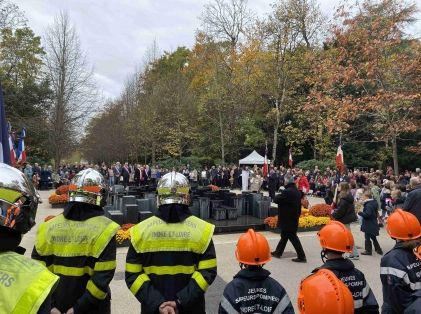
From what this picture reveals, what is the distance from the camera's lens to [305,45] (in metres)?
35.6

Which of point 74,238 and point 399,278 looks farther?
point 399,278

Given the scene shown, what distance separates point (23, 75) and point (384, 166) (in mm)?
33835

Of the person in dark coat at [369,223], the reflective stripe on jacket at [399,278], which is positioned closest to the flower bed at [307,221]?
the person in dark coat at [369,223]

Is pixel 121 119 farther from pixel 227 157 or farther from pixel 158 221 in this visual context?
pixel 158 221

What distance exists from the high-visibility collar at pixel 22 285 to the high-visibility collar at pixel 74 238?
145cm

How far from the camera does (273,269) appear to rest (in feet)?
28.2

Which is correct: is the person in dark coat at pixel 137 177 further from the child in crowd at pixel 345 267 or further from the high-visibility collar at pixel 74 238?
the child in crowd at pixel 345 267

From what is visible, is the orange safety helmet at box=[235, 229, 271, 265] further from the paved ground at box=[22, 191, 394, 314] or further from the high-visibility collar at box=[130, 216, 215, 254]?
the paved ground at box=[22, 191, 394, 314]

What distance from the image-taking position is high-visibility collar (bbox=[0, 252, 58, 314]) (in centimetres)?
175

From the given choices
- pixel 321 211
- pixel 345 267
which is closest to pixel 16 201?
pixel 345 267

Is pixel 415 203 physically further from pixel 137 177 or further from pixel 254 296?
pixel 137 177

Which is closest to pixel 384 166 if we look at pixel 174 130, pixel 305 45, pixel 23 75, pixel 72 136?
pixel 305 45

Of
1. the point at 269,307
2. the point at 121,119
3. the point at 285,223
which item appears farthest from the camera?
the point at 121,119

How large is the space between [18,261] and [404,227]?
11.7 feet
